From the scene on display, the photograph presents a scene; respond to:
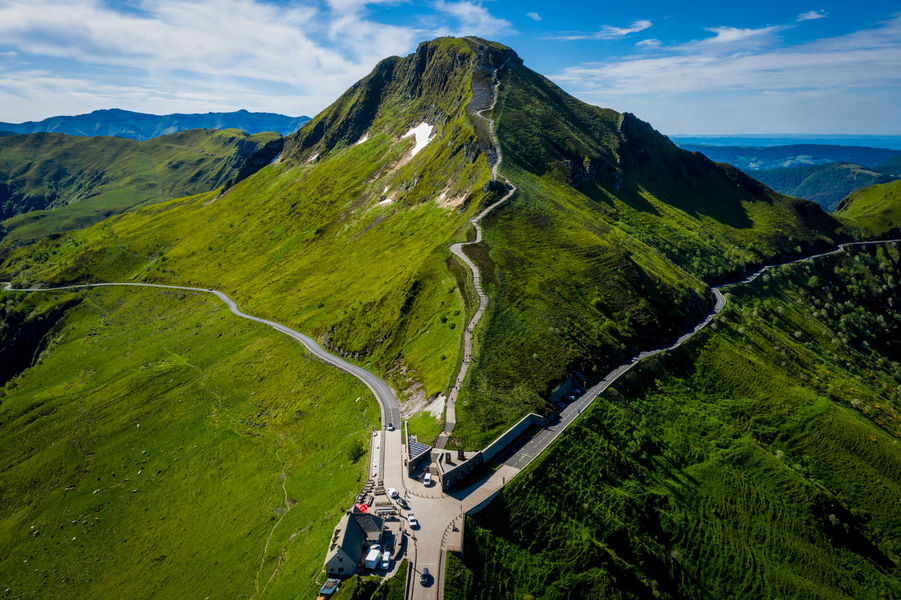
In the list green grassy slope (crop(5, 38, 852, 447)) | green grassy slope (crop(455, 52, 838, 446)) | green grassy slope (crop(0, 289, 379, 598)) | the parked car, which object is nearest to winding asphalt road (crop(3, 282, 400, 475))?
green grassy slope (crop(0, 289, 379, 598))

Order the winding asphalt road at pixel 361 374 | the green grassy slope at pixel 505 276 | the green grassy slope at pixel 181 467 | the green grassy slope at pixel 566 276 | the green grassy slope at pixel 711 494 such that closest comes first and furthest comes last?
the green grassy slope at pixel 711 494 → the green grassy slope at pixel 181 467 → the winding asphalt road at pixel 361 374 → the green grassy slope at pixel 566 276 → the green grassy slope at pixel 505 276

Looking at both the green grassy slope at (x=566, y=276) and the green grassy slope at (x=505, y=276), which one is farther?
the green grassy slope at (x=505, y=276)

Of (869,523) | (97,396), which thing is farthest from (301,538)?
(97,396)

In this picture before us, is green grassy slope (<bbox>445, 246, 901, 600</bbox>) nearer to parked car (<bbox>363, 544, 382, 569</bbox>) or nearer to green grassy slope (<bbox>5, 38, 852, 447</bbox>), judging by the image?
parked car (<bbox>363, 544, 382, 569</bbox>)

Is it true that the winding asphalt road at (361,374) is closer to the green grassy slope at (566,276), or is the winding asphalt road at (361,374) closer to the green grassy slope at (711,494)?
the green grassy slope at (566,276)

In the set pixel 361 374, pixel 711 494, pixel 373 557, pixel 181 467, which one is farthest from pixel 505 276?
pixel 181 467

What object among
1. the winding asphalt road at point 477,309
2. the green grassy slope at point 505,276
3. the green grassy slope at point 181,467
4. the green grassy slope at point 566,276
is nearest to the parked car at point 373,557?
the green grassy slope at point 181,467
